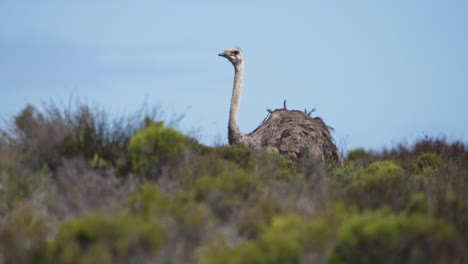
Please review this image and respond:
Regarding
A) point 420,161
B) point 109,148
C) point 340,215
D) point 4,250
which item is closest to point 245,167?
point 109,148

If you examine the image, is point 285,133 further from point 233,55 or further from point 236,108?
point 233,55

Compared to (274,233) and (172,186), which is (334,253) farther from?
(172,186)

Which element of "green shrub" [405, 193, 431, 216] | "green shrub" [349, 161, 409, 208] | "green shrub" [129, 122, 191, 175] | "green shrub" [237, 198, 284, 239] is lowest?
"green shrub" [237, 198, 284, 239]

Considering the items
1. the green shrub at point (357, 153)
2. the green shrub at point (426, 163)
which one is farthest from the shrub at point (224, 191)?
the green shrub at point (357, 153)

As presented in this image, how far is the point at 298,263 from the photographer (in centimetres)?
518

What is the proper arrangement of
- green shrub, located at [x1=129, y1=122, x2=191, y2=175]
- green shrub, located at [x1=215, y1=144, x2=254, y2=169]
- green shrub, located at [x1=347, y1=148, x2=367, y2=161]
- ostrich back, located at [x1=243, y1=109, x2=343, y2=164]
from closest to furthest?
1. green shrub, located at [x1=129, y1=122, x2=191, y2=175]
2. green shrub, located at [x1=215, y1=144, x2=254, y2=169]
3. ostrich back, located at [x1=243, y1=109, x2=343, y2=164]
4. green shrub, located at [x1=347, y1=148, x2=367, y2=161]

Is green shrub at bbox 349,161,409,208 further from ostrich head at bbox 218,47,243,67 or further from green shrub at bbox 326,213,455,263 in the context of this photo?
ostrich head at bbox 218,47,243,67

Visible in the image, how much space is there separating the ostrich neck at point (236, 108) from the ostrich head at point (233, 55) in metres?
0.07

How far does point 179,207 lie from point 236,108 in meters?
7.28

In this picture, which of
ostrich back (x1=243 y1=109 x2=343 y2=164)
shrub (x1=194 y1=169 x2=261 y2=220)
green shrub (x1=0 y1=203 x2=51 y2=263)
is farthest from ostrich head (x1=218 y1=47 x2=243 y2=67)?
green shrub (x1=0 y1=203 x2=51 y2=263)

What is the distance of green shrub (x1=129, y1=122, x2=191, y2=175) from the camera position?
7.68 metres

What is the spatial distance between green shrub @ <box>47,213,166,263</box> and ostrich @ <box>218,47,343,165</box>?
6.63 m

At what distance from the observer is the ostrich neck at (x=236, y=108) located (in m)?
12.8

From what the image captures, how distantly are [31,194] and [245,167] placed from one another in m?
2.43
